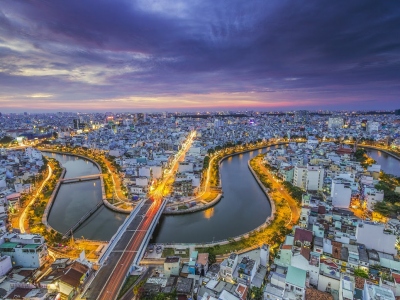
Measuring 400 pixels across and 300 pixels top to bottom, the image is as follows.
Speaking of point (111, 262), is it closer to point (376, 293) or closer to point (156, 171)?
A: point (376, 293)

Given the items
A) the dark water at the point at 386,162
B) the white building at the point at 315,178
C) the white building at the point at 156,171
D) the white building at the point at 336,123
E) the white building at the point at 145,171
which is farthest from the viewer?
the white building at the point at 336,123

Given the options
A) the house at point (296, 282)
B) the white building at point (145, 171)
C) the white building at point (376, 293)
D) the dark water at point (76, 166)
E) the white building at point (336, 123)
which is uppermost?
the white building at point (336, 123)

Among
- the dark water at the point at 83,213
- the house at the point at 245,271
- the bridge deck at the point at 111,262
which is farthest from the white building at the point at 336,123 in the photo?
the house at the point at 245,271

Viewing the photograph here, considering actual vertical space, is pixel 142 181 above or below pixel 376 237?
above

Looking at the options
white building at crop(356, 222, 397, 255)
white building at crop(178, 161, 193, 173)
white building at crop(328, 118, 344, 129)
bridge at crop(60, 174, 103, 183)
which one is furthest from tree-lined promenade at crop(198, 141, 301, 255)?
white building at crop(328, 118, 344, 129)

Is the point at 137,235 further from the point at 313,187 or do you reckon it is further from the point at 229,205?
the point at 313,187

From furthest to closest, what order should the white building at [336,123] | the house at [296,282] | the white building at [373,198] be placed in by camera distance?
the white building at [336,123] < the white building at [373,198] < the house at [296,282]

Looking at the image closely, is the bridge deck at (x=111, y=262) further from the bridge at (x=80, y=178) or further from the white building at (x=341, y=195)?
the white building at (x=341, y=195)

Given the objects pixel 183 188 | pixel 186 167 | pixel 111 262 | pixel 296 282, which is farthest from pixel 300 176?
pixel 111 262
